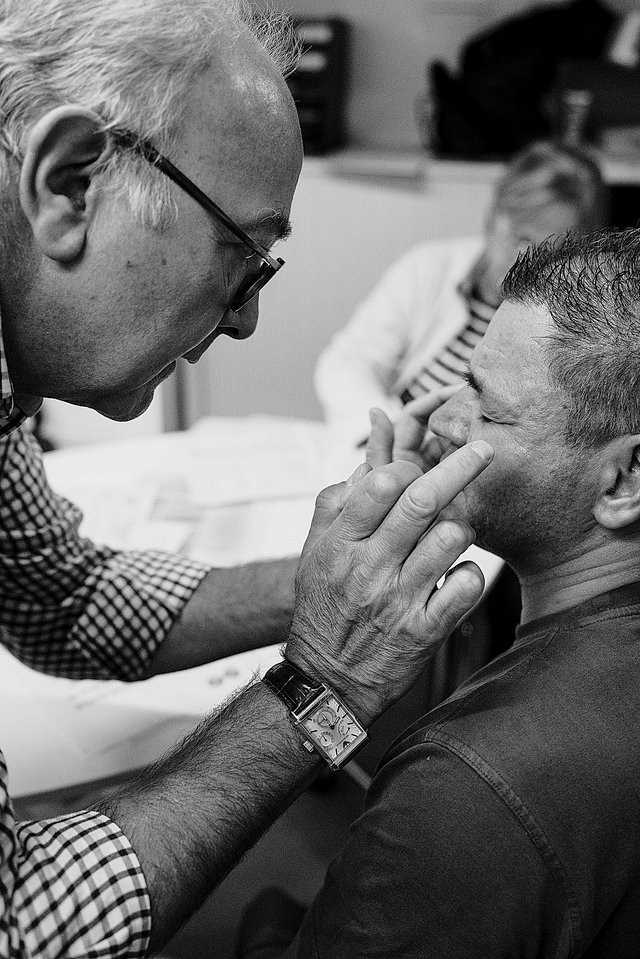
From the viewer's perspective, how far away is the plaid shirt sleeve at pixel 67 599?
131 centimetres

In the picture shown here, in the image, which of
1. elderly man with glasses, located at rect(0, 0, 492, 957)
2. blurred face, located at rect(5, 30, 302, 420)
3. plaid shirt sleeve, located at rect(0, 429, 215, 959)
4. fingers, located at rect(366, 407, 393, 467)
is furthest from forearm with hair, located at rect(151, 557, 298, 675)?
blurred face, located at rect(5, 30, 302, 420)

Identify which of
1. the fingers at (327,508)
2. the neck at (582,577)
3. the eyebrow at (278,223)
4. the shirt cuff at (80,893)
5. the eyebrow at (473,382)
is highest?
the eyebrow at (278,223)

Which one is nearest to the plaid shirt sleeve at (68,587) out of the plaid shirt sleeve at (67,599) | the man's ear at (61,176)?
the plaid shirt sleeve at (67,599)

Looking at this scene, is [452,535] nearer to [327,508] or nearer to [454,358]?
[327,508]

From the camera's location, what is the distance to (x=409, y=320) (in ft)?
9.03

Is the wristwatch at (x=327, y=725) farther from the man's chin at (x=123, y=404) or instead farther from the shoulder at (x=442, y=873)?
the man's chin at (x=123, y=404)

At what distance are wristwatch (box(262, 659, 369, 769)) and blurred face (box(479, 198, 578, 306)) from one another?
4.91 feet

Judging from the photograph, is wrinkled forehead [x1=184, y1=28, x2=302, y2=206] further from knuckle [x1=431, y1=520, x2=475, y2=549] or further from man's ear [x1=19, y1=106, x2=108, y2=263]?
knuckle [x1=431, y1=520, x2=475, y2=549]

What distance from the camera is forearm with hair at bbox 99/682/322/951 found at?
0.88 m

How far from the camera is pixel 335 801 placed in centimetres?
178

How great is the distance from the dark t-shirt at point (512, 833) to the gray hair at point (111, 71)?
23.5 inches

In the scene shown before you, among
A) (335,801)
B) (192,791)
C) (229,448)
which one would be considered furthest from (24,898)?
(229,448)

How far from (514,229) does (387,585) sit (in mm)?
1648

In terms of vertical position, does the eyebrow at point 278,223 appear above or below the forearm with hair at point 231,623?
above
